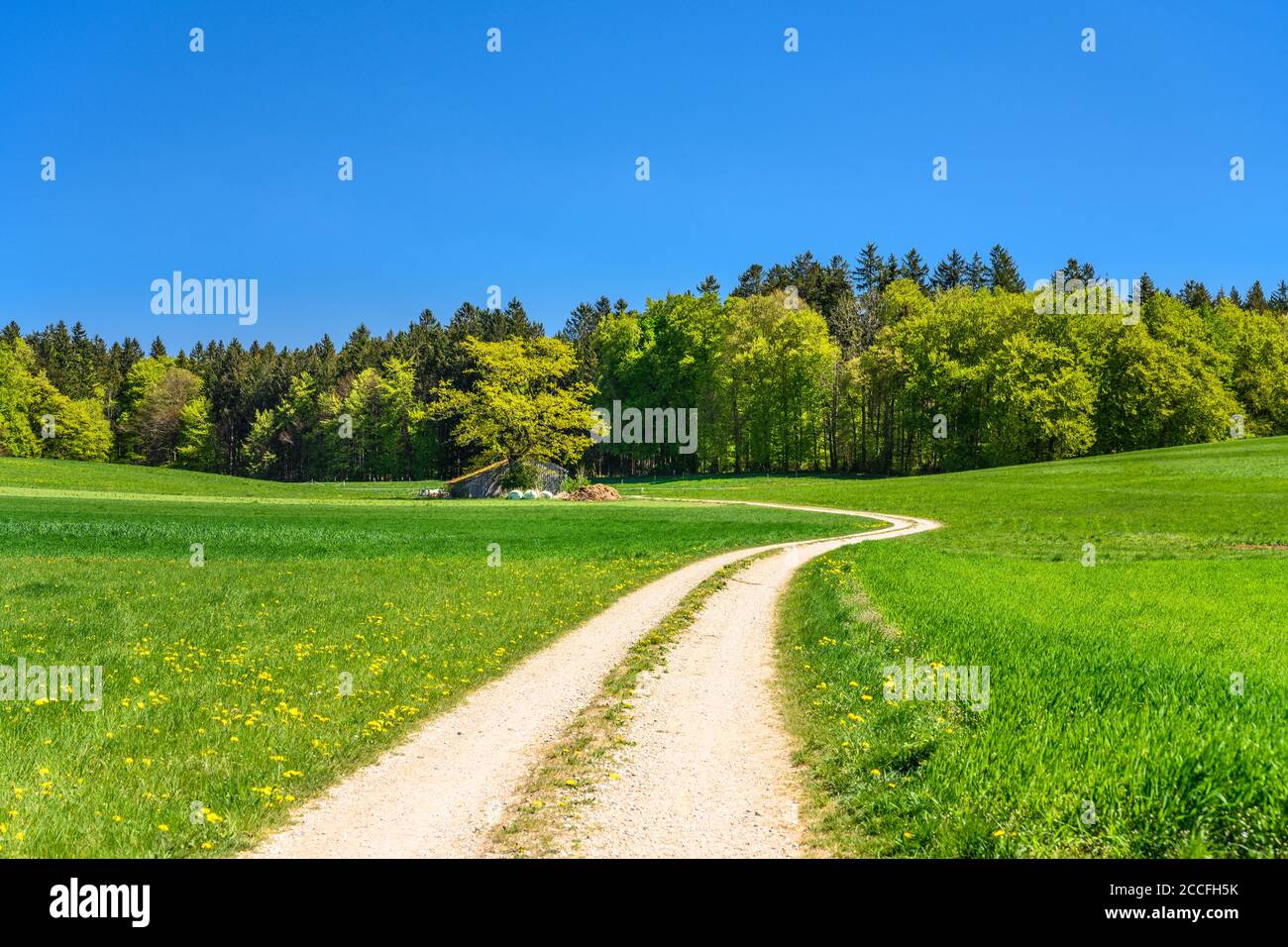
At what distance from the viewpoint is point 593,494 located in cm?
6091

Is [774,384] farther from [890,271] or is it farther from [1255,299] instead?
[1255,299]

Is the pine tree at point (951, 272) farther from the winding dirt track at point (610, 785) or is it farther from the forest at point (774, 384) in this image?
the winding dirt track at point (610, 785)

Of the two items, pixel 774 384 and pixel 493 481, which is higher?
pixel 774 384

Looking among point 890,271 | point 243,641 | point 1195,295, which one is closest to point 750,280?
point 890,271

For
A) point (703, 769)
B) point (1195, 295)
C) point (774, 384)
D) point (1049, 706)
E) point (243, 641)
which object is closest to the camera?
point (703, 769)

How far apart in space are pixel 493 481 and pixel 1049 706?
5766cm

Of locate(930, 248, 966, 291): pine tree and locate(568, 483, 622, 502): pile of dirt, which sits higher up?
locate(930, 248, 966, 291): pine tree

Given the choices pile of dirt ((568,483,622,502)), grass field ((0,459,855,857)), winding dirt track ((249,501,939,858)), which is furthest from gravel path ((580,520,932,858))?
pile of dirt ((568,483,622,502))

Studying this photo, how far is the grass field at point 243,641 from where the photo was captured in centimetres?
683

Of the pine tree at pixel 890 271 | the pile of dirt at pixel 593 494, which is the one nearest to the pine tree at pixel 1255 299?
the pine tree at pixel 890 271

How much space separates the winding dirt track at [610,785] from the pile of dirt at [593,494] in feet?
152

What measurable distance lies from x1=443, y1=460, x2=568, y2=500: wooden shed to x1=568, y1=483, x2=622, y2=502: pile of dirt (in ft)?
8.83

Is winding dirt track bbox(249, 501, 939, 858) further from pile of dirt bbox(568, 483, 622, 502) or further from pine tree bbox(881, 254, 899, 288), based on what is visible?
pine tree bbox(881, 254, 899, 288)

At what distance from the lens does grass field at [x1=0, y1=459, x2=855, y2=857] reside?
6.83 metres
